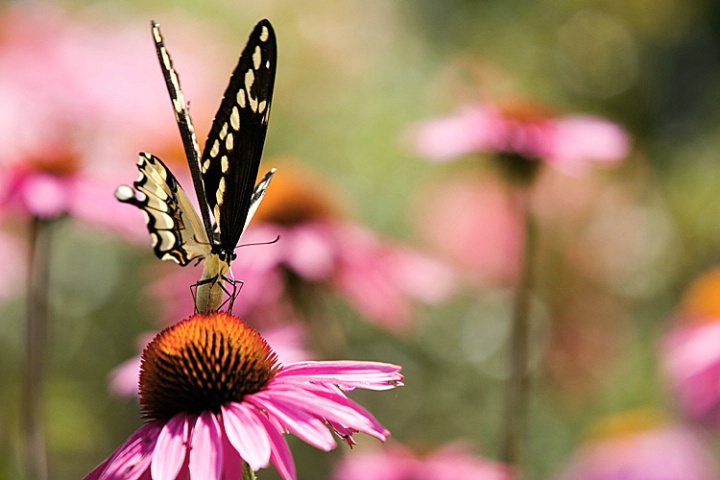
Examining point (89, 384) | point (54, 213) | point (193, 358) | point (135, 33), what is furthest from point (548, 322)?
point (193, 358)

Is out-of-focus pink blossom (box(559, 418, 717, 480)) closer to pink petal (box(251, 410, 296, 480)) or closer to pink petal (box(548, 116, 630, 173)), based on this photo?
pink petal (box(548, 116, 630, 173))

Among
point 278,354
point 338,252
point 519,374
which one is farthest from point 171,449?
point 338,252

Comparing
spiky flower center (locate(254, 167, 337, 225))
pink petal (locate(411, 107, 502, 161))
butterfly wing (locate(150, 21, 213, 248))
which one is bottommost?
butterfly wing (locate(150, 21, 213, 248))

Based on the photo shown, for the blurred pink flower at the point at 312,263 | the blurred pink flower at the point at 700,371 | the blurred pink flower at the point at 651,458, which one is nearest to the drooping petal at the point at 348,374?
the blurred pink flower at the point at 312,263

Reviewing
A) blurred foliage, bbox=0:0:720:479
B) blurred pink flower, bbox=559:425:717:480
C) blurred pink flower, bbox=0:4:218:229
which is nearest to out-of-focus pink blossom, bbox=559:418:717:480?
blurred pink flower, bbox=559:425:717:480

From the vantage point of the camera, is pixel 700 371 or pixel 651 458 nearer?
pixel 700 371

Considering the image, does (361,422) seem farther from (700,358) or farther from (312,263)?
(700,358)

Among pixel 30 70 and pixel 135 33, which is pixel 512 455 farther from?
pixel 135 33
